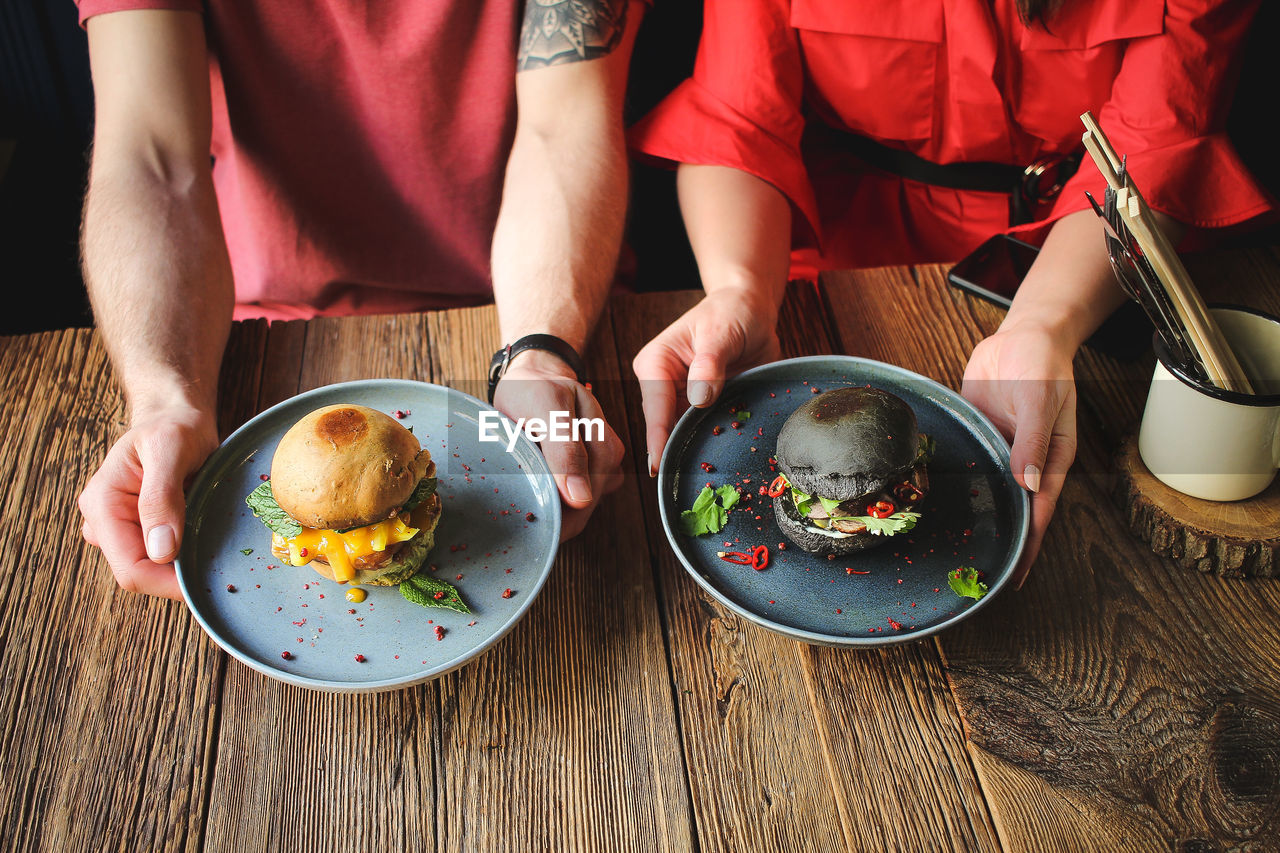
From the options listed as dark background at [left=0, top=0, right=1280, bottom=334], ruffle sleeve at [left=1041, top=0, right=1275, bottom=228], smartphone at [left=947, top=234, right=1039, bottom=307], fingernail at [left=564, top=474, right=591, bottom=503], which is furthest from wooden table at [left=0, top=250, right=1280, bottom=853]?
dark background at [left=0, top=0, right=1280, bottom=334]

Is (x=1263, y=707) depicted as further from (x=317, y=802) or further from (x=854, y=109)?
(x=854, y=109)

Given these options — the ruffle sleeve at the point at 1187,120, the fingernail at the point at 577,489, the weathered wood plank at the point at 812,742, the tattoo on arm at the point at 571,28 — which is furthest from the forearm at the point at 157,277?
the ruffle sleeve at the point at 1187,120

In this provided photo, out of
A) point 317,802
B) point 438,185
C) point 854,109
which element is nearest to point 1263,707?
point 317,802

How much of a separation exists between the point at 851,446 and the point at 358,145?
4.80 ft

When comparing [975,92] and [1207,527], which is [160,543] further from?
[975,92]

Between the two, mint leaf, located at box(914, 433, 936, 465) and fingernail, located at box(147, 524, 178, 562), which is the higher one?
mint leaf, located at box(914, 433, 936, 465)

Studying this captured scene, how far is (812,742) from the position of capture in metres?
1.05

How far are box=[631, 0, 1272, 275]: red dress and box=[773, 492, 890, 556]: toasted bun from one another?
844 mm

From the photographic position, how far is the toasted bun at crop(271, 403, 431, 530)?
3.56 ft

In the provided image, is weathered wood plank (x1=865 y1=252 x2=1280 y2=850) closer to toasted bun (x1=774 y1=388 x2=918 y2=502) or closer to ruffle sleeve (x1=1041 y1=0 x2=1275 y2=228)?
toasted bun (x1=774 y1=388 x2=918 y2=502)

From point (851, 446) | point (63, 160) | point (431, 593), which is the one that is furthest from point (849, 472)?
point (63, 160)

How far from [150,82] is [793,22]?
51.4 inches

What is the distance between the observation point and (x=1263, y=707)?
105cm

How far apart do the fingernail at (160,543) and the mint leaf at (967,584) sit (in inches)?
41.5
